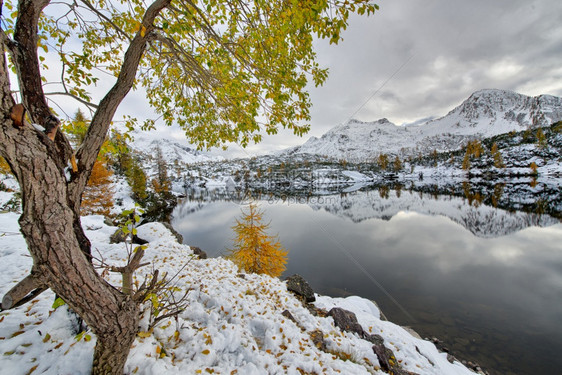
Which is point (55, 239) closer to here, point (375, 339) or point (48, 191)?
point (48, 191)

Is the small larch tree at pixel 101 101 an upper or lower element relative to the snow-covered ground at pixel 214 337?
upper

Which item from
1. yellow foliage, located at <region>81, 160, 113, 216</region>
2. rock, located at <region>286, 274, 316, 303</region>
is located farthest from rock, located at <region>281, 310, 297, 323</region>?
yellow foliage, located at <region>81, 160, 113, 216</region>

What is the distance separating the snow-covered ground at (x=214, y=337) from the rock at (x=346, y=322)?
337 mm

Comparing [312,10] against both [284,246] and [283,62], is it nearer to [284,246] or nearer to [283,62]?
[283,62]

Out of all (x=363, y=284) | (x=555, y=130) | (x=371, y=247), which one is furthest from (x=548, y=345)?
(x=555, y=130)

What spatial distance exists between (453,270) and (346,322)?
15.3m

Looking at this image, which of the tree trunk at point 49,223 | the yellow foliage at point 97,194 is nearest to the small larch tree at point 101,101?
the tree trunk at point 49,223

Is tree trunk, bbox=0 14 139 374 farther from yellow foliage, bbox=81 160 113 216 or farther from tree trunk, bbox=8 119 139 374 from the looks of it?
yellow foliage, bbox=81 160 113 216

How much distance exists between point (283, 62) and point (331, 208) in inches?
1664

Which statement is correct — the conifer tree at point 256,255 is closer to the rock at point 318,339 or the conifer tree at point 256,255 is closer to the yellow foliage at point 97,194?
the rock at point 318,339

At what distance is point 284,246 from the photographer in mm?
22344

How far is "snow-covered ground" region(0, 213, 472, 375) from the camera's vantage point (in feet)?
9.43

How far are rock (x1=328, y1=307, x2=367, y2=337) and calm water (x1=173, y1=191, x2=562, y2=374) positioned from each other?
557 cm

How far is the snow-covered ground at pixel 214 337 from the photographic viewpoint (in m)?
2.87
